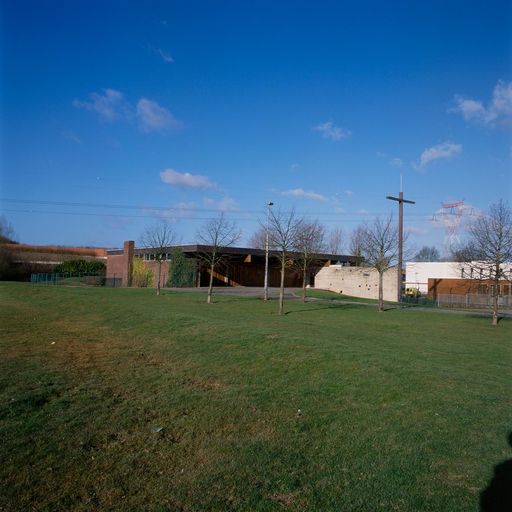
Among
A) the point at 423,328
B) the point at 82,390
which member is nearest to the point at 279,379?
the point at 82,390

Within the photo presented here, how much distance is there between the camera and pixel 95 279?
167 ft

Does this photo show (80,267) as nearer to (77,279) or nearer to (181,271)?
(77,279)

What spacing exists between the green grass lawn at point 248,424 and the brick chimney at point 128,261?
1546 inches

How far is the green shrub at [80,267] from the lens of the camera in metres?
55.6

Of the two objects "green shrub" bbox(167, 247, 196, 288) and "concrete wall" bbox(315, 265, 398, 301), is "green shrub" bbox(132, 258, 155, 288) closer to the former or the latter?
"green shrub" bbox(167, 247, 196, 288)

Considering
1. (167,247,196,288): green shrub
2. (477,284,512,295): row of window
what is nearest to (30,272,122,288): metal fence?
(167,247,196,288): green shrub

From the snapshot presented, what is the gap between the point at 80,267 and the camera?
56.9 m

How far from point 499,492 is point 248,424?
3.03 meters

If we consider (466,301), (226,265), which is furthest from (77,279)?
(466,301)

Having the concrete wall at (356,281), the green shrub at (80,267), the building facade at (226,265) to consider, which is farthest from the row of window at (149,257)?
the concrete wall at (356,281)

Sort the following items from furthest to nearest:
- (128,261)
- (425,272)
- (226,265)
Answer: (425,272)
(226,265)
(128,261)

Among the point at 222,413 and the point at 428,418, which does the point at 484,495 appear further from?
the point at 222,413

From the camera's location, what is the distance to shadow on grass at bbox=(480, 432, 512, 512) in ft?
13.8

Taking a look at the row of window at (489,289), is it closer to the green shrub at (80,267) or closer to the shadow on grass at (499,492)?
the shadow on grass at (499,492)
